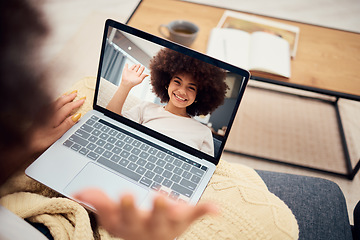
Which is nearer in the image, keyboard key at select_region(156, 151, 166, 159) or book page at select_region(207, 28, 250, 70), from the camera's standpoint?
keyboard key at select_region(156, 151, 166, 159)

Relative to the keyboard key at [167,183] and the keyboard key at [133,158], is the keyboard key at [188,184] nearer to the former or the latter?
the keyboard key at [167,183]

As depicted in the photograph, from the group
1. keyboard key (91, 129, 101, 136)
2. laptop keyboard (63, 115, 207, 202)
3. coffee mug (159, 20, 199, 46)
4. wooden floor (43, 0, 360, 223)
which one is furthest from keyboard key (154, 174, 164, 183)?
wooden floor (43, 0, 360, 223)

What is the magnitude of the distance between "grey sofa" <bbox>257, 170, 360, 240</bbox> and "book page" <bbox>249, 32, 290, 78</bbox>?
404 mm

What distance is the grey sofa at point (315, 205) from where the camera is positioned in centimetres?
78

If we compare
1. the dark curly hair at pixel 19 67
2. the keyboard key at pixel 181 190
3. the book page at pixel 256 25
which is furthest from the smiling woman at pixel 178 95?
the book page at pixel 256 25

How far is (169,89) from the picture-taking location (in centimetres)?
71

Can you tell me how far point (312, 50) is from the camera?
1209 mm

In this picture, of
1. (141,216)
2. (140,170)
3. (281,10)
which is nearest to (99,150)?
(140,170)

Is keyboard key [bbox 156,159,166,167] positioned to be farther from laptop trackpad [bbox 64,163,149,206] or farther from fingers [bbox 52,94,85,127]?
fingers [bbox 52,94,85,127]

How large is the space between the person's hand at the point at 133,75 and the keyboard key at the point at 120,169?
0.20 metres

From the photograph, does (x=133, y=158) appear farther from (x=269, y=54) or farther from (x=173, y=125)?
(x=269, y=54)

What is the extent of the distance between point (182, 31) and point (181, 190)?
67 cm

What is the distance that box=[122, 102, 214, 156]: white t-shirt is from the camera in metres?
0.73

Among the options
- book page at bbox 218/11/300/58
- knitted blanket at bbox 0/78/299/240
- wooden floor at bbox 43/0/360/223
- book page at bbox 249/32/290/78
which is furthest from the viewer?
wooden floor at bbox 43/0/360/223
